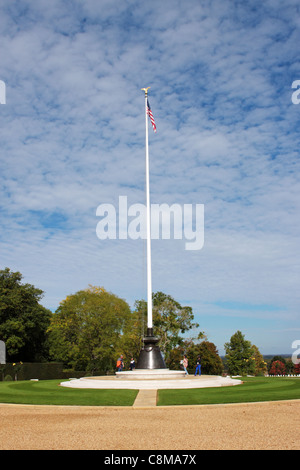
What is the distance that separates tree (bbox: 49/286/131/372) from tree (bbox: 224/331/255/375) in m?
32.1

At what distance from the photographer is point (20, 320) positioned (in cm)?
5228

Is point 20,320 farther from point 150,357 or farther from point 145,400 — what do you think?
point 145,400

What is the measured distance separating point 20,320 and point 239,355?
4515 centimetres

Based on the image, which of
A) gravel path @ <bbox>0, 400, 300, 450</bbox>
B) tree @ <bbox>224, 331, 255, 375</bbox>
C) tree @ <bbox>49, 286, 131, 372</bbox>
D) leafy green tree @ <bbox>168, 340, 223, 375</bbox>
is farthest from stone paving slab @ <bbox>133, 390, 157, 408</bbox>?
tree @ <bbox>224, 331, 255, 375</bbox>

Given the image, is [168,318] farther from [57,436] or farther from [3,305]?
[57,436]

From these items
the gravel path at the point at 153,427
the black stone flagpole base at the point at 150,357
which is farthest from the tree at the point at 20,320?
the gravel path at the point at 153,427

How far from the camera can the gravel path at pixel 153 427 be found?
8047 millimetres

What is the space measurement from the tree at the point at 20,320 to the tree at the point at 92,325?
354 centimetres

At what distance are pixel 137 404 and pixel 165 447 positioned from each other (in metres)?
7.05

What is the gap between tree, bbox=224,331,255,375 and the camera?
256 feet

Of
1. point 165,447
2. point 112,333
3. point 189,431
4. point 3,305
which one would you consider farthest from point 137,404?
point 3,305

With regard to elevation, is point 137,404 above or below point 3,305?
below

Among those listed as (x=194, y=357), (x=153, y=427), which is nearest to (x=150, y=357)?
(x=153, y=427)

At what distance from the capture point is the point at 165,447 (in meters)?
7.71
